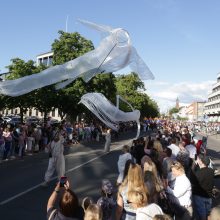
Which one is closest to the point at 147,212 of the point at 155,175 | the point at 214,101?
the point at 155,175

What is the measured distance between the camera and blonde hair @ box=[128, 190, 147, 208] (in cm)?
459

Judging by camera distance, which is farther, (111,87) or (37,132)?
(111,87)

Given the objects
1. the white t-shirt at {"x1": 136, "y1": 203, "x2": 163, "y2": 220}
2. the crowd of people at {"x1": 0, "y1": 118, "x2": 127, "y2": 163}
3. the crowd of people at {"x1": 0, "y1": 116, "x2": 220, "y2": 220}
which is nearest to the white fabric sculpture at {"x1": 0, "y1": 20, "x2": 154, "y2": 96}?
the crowd of people at {"x1": 0, "y1": 116, "x2": 220, "y2": 220}

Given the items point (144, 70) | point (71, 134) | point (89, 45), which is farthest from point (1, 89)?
point (89, 45)

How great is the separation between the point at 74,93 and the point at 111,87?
5.10 m

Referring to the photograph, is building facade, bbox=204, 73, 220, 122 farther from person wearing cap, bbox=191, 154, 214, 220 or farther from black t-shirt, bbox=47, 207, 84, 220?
black t-shirt, bbox=47, 207, 84, 220

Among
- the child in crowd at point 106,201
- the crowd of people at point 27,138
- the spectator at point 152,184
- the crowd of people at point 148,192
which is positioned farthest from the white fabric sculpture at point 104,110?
the child in crowd at point 106,201

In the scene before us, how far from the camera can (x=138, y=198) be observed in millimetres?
4609

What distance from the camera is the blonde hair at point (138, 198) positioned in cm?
459

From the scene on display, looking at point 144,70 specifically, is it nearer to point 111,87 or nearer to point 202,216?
point 202,216

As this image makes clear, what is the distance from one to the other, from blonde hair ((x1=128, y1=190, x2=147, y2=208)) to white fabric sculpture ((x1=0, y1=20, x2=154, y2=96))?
3.29 metres

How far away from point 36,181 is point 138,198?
302 inches

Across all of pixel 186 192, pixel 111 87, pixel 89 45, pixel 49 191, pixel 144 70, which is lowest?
pixel 49 191

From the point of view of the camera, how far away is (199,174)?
6.48 meters
